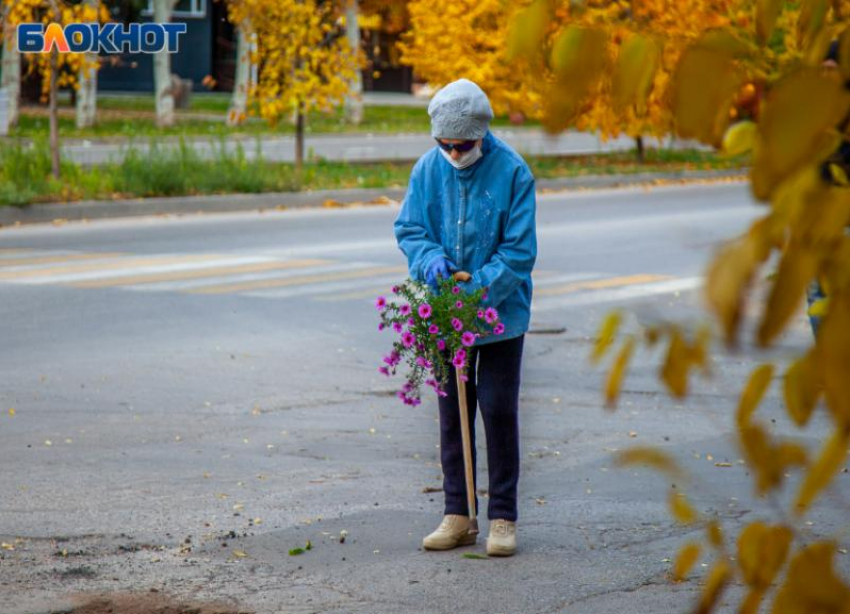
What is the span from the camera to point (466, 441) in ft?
20.1

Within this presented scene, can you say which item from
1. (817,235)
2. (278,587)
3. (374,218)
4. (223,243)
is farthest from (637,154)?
(817,235)

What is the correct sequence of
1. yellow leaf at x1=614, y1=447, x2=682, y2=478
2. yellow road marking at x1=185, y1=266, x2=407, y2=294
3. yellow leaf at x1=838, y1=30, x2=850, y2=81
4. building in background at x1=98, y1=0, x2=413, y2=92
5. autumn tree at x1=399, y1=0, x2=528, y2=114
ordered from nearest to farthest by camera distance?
yellow leaf at x1=838, y1=30, x2=850, y2=81, yellow leaf at x1=614, y1=447, x2=682, y2=478, yellow road marking at x1=185, y1=266, x2=407, y2=294, autumn tree at x1=399, y1=0, x2=528, y2=114, building in background at x1=98, y1=0, x2=413, y2=92

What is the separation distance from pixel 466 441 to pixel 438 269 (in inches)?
27.1

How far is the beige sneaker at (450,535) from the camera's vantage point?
6145mm

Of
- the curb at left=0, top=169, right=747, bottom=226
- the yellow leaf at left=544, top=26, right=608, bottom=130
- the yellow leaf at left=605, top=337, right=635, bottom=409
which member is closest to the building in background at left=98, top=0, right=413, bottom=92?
the curb at left=0, top=169, right=747, bottom=226

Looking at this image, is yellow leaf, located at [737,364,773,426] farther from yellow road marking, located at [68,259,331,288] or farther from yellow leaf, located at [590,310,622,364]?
yellow road marking, located at [68,259,331,288]

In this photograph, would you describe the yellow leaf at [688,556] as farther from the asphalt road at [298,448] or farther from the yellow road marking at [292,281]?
the yellow road marking at [292,281]

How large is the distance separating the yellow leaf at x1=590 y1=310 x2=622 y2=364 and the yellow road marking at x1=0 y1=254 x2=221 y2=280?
12.6m

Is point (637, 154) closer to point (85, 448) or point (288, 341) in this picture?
point (288, 341)

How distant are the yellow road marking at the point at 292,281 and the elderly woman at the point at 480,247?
746 centimetres

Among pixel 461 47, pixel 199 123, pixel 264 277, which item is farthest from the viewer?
pixel 199 123

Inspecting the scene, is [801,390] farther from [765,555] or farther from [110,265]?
[110,265]

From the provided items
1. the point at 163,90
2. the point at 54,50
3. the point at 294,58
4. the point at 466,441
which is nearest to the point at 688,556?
the point at 466,441

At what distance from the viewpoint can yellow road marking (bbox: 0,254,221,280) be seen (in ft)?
46.8
